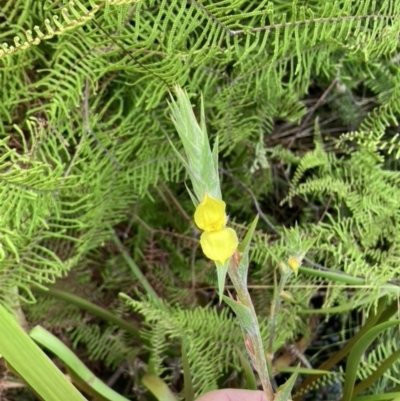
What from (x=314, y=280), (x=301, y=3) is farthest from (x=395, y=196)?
(x=301, y=3)

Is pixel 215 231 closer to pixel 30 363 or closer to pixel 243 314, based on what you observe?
pixel 243 314

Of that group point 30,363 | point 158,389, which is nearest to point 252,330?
point 30,363

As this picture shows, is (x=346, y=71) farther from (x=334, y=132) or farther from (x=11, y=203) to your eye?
(x=11, y=203)

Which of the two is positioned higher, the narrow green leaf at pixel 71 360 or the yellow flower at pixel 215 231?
the yellow flower at pixel 215 231

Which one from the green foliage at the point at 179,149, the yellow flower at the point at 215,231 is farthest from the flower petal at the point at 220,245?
the green foliage at the point at 179,149

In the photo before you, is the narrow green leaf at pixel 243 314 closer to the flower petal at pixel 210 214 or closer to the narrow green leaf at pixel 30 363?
the flower petal at pixel 210 214

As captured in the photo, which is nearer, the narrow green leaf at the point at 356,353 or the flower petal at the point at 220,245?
the flower petal at the point at 220,245
